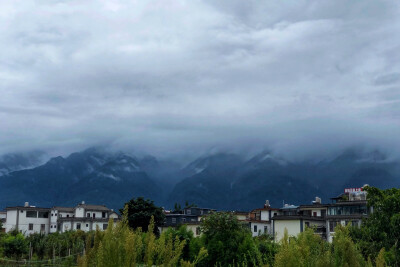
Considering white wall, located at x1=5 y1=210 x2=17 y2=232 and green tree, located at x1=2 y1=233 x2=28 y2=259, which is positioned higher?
white wall, located at x1=5 y1=210 x2=17 y2=232

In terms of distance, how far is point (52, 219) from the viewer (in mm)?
91875

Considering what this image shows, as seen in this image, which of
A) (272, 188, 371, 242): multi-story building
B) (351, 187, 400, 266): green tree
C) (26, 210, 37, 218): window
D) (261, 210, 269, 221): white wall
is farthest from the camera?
(26, 210, 37, 218): window

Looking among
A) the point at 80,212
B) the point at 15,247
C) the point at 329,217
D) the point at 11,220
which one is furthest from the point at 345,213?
the point at 11,220

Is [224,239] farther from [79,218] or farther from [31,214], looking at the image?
[31,214]

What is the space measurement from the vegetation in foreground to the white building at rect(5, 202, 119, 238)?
19.2 m

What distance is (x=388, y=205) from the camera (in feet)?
117

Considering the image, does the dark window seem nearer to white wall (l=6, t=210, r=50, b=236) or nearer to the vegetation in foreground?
white wall (l=6, t=210, r=50, b=236)

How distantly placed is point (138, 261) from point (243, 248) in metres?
27.2

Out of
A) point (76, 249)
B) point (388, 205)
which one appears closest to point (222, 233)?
point (388, 205)

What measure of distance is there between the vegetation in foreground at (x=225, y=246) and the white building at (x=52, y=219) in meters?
19.2

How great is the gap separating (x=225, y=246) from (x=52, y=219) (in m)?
63.5

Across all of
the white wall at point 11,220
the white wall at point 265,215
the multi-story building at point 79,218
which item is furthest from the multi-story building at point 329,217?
the white wall at point 11,220

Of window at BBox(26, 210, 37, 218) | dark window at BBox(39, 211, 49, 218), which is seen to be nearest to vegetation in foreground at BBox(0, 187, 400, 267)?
window at BBox(26, 210, 37, 218)

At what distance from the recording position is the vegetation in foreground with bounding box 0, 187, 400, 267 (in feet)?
24.5
